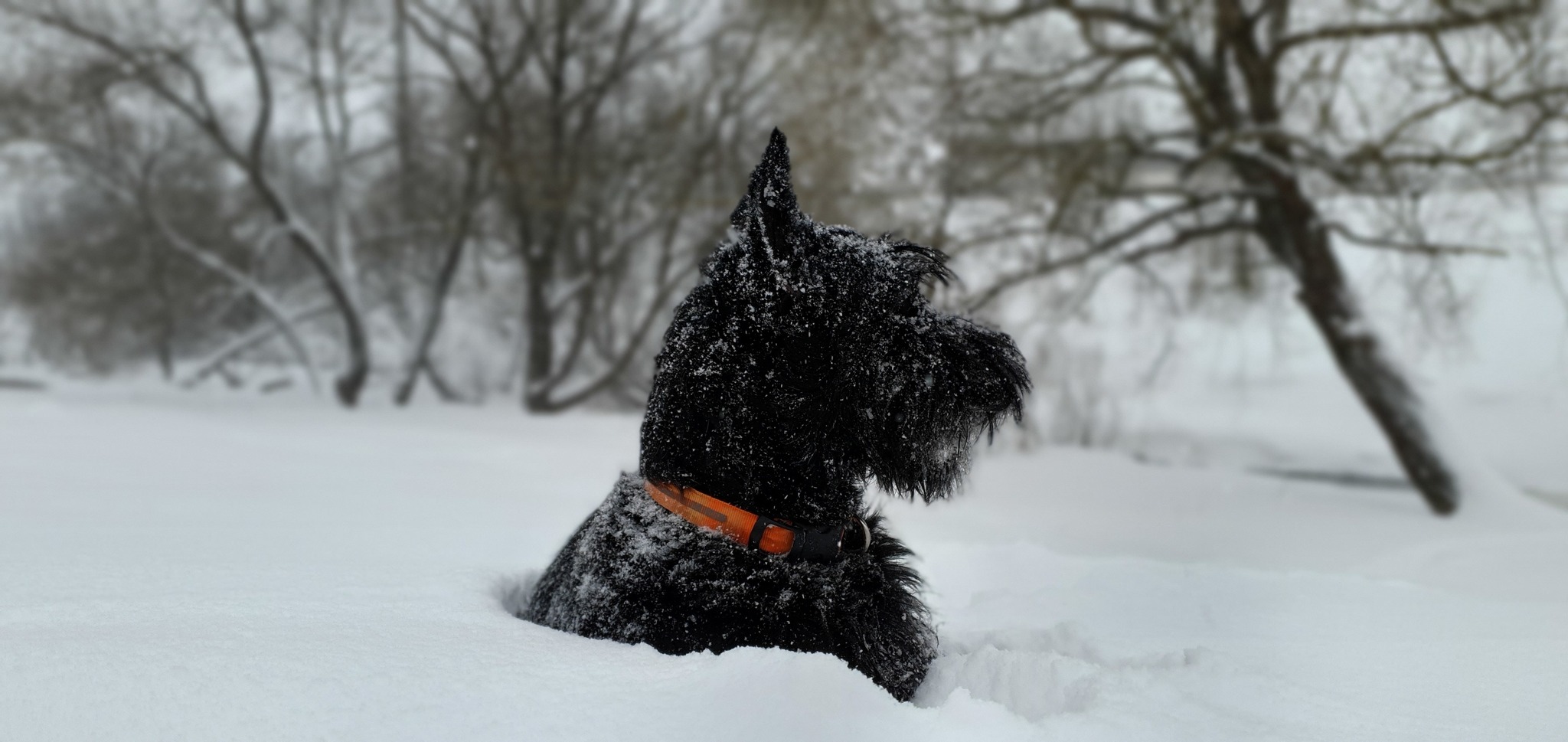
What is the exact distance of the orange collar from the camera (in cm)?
186

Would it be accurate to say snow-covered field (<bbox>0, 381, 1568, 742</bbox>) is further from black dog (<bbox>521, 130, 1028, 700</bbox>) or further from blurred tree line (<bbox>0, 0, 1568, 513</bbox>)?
blurred tree line (<bbox>0, 0, 1568, 513</bbox>)

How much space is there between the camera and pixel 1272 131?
6973 mm

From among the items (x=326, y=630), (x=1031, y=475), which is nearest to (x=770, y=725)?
(x=326, y=630)

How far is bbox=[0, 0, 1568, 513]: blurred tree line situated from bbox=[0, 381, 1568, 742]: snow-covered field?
11.4 feet

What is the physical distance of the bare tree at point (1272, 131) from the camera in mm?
7266

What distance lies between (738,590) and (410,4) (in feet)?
49.2

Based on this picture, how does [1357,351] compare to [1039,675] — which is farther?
[1357,351]

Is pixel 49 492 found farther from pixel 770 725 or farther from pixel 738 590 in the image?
pixel 770 725

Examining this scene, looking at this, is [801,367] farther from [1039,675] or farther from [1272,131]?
[1272,131]

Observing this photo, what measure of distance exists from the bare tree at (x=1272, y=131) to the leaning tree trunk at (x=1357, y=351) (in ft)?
0.05

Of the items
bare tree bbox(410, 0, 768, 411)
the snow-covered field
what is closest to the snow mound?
the snow-covered field

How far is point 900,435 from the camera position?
1.98m

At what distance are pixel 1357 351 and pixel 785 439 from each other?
24.7ft

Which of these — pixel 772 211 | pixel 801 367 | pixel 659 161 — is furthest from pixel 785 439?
pixel 659 161
